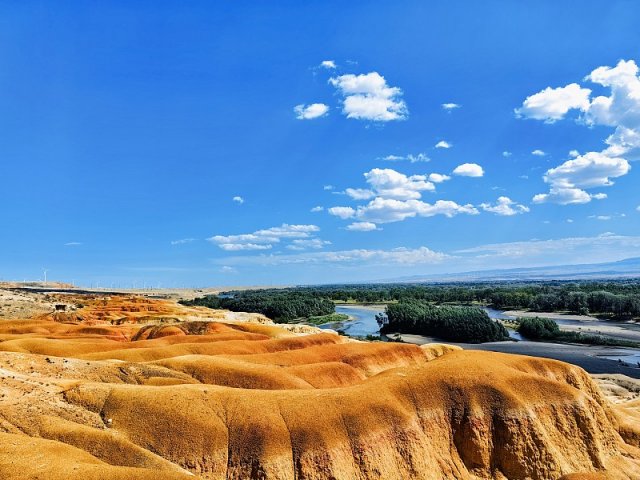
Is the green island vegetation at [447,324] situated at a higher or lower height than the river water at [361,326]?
higher

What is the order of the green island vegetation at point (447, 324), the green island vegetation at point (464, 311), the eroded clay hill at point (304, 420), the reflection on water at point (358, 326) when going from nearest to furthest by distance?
1. the eroded clay hill at point (304, 420)
2. the green island vegetation at point (447, 324)
3. the green island vegetation at point (464, 311)
4. the reflection on water at point (358, 326)

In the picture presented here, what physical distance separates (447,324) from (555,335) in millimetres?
21778

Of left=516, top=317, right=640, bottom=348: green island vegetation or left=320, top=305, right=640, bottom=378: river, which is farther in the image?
left=516, top=317, right=640, bottom=348: green island vegetation

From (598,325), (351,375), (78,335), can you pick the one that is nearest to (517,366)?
(351,375)

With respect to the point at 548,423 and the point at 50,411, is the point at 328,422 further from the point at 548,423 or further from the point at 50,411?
the point at 548,423

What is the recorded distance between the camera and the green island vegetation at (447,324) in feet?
310

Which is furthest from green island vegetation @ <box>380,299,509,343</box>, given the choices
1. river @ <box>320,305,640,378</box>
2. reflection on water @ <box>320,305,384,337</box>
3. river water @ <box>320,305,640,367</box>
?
river water @ <box>320,305,640,367</box>

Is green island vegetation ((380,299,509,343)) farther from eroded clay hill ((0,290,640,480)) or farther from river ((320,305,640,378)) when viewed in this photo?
eroded clay hill ((0,290,640,480))

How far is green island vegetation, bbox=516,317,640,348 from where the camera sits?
88375 millimetres

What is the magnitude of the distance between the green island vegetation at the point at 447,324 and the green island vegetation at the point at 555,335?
6.04 meters

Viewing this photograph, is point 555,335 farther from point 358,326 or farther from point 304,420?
point 304,420

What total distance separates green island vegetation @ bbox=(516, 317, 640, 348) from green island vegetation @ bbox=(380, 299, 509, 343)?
6040 mm

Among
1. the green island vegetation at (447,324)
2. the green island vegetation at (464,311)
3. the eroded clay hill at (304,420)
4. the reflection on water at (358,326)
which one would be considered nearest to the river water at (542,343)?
the reflection on water at (358,326)

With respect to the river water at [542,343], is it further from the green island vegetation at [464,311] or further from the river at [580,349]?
the green island vegetation at [464,311]
